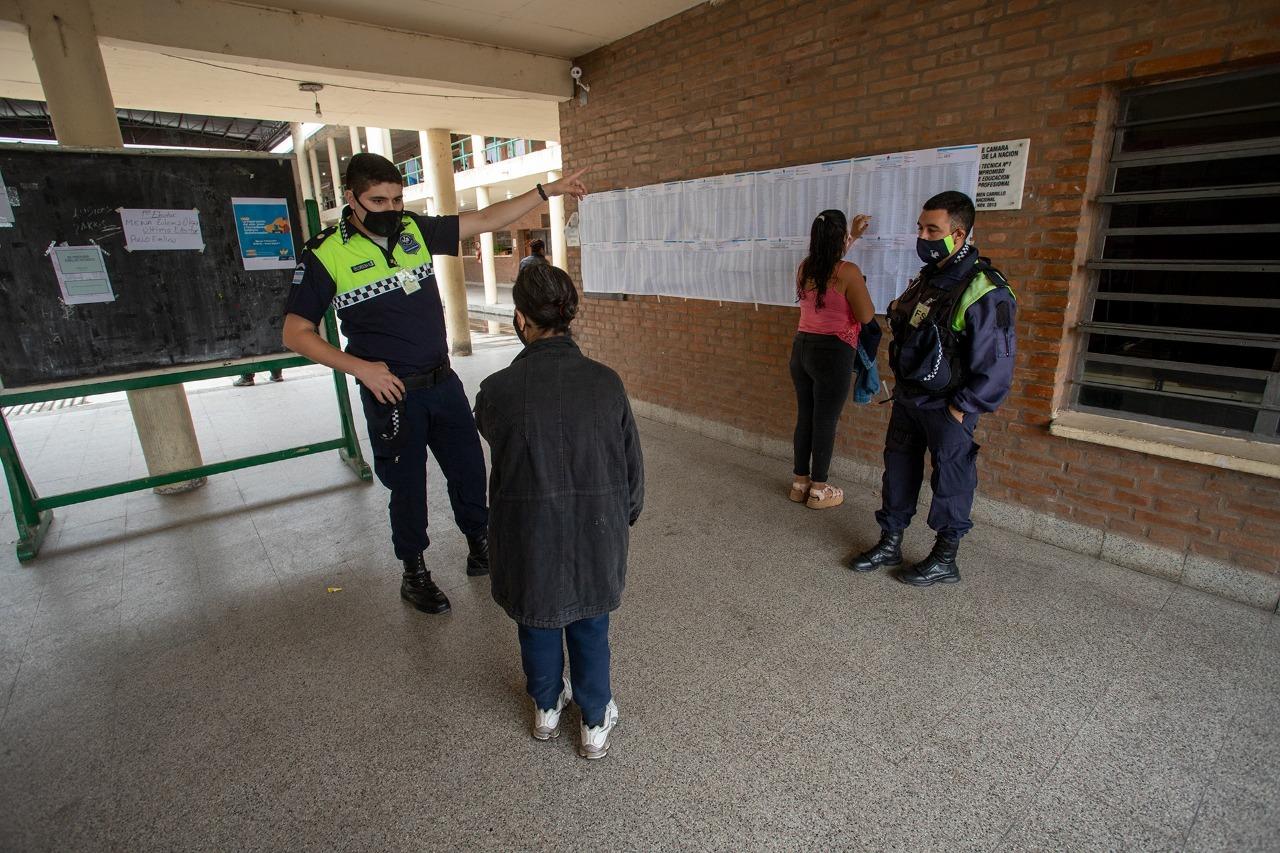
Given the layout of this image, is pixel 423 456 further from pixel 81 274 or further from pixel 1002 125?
pixel 1002 125

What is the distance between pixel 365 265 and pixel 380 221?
0.19 m

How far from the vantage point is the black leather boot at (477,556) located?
302cm

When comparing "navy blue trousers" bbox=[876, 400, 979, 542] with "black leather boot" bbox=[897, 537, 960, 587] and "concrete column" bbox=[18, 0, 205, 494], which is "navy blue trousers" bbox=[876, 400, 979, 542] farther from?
"concrete column" bbox=[18, 0, 205, 494]

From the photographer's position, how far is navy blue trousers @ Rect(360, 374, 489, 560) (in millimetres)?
2572

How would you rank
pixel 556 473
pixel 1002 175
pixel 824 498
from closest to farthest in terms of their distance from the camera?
pixel 556 473, pixel 1002 175, pixel 824 498

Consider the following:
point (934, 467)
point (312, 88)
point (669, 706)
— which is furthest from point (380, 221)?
point (312, 88)

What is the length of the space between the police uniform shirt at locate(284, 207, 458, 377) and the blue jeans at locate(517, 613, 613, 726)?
4.29 ft

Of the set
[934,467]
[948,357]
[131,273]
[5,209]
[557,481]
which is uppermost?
[5,209]

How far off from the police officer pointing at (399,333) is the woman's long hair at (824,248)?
1253 mm

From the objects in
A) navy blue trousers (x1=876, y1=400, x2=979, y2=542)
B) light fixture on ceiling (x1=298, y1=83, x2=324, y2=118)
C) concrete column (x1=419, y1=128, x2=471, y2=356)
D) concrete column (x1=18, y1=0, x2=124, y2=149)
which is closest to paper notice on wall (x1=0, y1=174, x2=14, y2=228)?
concrete column (x1=18, y1=0, x2=124, y2=149)

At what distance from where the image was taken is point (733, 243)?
14.4 feet

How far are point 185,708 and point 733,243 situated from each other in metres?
3.94

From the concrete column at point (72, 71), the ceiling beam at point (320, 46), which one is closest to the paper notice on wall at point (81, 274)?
the concrete column at point (72, 71)

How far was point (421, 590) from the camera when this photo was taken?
278 centimetres
